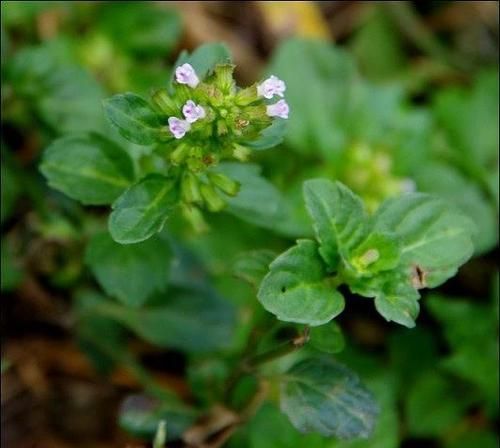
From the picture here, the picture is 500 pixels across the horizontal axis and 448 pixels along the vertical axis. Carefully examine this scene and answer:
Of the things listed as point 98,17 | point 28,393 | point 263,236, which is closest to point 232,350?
point 263,236

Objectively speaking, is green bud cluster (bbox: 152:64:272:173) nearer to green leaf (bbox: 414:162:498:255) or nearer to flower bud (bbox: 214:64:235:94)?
flower bud (bbox: 214:64:235:94)

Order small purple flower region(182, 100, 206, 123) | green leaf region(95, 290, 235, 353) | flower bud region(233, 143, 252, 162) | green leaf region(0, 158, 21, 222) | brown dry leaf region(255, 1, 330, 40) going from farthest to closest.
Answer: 1. brown dry leaf region(255, 1, 330, 40)
2. green leaf region(95, 290, 235, 353)
3. green leaf region(0, 158, 21, 222)
4. flower bud region(233, 143, 252, 162)
5. small purple flower region(182, 100, 206, 123)

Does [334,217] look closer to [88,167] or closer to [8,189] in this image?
[88,167]

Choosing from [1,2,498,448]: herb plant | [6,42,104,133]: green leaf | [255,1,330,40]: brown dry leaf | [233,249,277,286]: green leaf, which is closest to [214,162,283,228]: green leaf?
[1,2,498,448]: herb plant

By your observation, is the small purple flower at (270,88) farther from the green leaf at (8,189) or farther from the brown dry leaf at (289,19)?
the brown dry leaf at (289,19)

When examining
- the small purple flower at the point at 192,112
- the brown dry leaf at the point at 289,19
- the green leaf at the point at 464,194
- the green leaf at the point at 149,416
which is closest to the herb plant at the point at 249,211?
the small purple flower at the point at 192,112

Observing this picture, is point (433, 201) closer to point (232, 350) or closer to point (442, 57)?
point (232, 350)

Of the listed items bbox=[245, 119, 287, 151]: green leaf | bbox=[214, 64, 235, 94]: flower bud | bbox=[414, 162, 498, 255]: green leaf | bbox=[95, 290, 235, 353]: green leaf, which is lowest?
bbox=[95, 290, 235, 353]: green leaf

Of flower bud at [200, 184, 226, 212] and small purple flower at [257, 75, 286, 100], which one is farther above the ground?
small purple flower at [257, 75, 286, 100]
